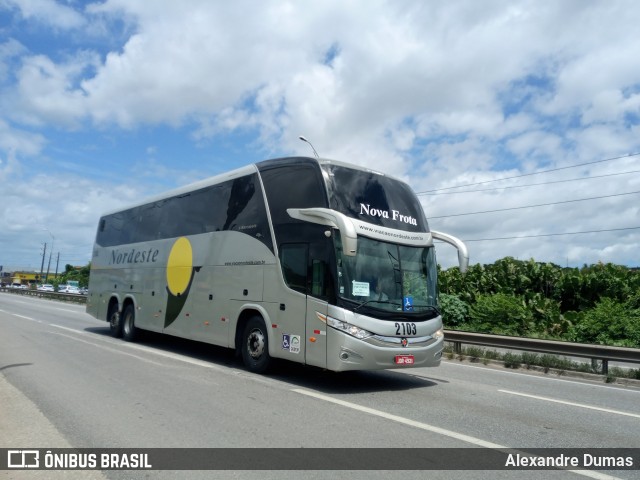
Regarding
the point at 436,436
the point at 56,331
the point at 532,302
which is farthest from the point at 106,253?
the point at 532,302

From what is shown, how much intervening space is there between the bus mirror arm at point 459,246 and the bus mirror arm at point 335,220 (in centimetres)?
264

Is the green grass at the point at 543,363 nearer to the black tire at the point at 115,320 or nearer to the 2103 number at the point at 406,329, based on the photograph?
the 2103 number at the point at 406,329

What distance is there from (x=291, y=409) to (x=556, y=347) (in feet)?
27.5

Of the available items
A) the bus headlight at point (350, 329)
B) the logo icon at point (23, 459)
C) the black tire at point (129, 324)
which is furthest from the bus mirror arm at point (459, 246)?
the black tire at point (129, 324)

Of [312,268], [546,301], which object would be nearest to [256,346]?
[312,268]

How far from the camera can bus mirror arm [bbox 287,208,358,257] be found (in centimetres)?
754

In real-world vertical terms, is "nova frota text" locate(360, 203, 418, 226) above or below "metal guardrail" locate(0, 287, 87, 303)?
above

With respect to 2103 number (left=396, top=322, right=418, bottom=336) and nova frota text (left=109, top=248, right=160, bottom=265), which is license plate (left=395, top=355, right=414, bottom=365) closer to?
2103 number (left=396, top=322, right=418, bottom=336)

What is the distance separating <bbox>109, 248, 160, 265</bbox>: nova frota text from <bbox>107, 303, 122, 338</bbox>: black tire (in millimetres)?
1486

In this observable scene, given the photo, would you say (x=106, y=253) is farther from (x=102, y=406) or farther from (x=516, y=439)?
(x=516, y=439)

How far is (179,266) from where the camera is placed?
1324cm

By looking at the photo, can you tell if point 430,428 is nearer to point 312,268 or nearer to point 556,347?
point 312,268

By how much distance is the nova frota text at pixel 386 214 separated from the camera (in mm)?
9188

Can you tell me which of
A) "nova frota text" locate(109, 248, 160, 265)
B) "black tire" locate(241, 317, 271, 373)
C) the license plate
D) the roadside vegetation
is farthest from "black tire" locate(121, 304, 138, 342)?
the roadside vegetation
